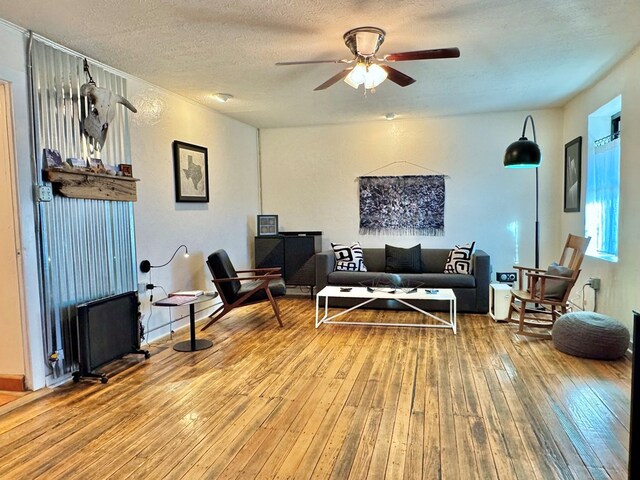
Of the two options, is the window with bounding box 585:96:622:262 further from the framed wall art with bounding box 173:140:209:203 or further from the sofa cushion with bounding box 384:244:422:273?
the framed wall art with bounding box 173:140:209:203

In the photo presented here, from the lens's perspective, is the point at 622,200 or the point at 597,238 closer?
the point at 622,200

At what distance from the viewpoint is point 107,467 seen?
209 cm

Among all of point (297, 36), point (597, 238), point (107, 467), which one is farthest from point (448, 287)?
point (107, 467)

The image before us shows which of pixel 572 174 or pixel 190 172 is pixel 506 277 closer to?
pixel 572 174

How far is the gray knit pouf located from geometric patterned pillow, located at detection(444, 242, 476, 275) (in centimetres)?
177

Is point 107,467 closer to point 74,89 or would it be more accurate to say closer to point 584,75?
point 74,89

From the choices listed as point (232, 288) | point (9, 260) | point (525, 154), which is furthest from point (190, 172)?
point (525, 154)

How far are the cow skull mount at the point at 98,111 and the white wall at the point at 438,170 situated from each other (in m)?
3.19

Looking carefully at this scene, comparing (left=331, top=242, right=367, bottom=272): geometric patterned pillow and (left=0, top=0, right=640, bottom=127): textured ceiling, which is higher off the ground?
(left=0, top=0, right=640, bottom=127): textured ceiling

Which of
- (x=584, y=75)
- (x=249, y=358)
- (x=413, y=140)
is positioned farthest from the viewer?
(x=413, y=140)

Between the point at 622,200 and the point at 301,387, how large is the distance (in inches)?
124

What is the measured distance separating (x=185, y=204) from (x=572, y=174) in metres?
4.54

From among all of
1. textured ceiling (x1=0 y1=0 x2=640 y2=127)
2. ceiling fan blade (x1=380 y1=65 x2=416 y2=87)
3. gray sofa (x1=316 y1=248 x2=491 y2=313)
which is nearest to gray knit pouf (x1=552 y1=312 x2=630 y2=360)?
gray sofa (x1=316 y1=248 x2=491 y2=313)

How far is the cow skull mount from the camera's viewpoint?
11.0 feet
